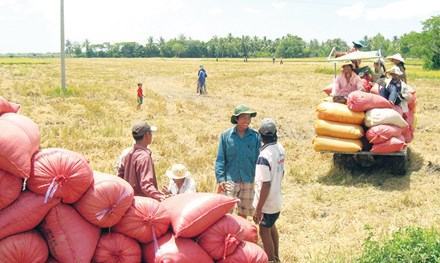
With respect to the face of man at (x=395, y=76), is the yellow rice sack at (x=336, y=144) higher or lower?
lower

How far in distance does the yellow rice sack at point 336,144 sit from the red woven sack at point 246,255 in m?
4.58

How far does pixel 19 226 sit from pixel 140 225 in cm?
81

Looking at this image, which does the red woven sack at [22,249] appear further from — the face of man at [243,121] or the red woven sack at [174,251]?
the face of man at [243,121]

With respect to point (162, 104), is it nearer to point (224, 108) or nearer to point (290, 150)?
point (224, 108)

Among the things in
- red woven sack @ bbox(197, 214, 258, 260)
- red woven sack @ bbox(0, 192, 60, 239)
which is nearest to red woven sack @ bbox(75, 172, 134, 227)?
red woven sack @ bbox(0, 192, 60, 239)

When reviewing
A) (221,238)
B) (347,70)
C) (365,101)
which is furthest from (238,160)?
(347,70)

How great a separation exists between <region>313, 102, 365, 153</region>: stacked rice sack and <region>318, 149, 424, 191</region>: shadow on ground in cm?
59

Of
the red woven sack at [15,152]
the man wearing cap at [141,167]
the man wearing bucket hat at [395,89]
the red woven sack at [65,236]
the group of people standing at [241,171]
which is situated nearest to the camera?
the red woven sack at [15,152]

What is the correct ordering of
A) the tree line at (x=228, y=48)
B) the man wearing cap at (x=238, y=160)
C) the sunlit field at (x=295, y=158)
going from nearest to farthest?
the man wearing cap at (x=238, y=160) → the sunlit field at (x=295, y=158) → the tree line at (x=228, y=48)

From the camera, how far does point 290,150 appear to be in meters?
10.8

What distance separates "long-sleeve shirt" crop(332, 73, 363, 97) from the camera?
829 centimetres

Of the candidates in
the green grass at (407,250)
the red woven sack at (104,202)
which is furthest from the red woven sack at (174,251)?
the green grass at (407,250)

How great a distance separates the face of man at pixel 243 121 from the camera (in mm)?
5010

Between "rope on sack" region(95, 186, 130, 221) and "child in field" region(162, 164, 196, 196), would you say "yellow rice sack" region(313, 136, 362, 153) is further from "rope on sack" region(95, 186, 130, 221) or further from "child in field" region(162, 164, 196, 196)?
"rope on sack" region(95, 186, 130, 221)
